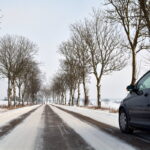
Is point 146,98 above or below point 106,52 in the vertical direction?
below

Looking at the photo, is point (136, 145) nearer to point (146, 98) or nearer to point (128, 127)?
point (146, 98)

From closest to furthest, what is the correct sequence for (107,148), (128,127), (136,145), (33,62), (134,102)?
1. (107,148)
2. (136,145)
3. (134,102)
4. (128,127)
5. (33,62)

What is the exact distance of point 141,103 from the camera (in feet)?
25.4

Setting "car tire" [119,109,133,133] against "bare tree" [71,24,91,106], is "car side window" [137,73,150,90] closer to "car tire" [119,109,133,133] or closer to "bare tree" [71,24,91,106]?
"car tire" [119,109,133,133]

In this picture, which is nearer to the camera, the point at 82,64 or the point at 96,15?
the point at 96,15

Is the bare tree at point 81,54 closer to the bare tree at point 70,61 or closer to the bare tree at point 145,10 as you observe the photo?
the bare tree at point 70,61

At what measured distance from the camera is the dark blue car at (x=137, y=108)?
295 inches

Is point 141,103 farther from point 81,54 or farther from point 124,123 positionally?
point 81,54

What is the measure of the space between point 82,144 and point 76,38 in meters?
36.9

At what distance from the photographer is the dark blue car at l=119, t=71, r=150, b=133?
748 cm

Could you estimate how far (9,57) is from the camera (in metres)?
45.5

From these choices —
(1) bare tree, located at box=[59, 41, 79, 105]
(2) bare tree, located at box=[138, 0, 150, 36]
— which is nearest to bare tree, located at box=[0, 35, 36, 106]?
(1) bare tree, located at box=[59, 41, 79, 105]

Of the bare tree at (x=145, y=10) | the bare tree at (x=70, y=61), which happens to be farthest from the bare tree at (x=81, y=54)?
the bare tree at (x=145, y=10)

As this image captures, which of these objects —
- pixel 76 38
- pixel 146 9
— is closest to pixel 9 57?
pixel 76 38
